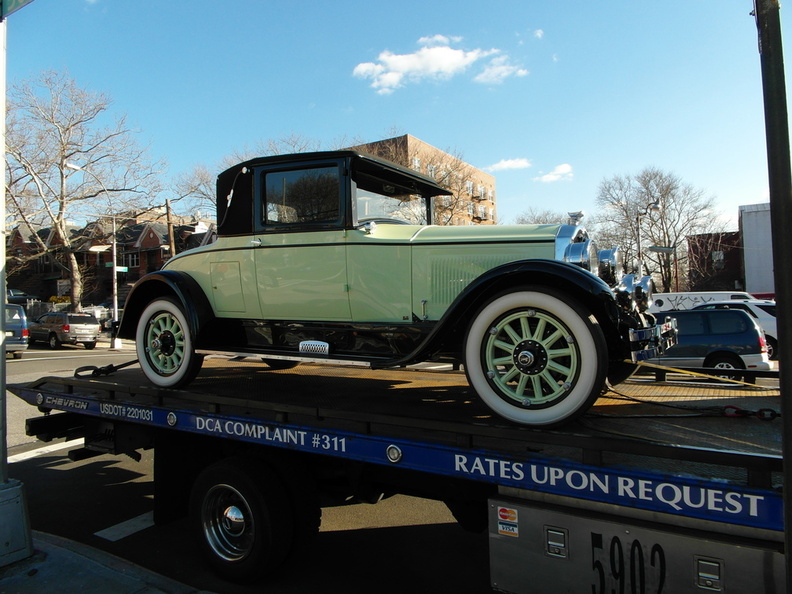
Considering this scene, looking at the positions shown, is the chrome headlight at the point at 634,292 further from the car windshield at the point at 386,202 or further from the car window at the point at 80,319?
the car window at the point at 80,319

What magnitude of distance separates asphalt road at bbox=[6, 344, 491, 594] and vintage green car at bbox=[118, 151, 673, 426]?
1234 mm

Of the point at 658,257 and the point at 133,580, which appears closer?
the point at 133,580

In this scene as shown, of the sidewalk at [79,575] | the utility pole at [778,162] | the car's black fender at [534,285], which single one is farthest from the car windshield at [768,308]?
the sidewalk at [79,575]

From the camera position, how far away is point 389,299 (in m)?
3.54

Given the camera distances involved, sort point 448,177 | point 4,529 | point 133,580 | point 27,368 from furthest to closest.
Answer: point 448,177, point 27,368, point 4,529, point 133,580

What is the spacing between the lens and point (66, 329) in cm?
2089

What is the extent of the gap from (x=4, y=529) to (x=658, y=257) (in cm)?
3901

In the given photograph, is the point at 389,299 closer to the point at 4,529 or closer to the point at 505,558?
the point at 505,558

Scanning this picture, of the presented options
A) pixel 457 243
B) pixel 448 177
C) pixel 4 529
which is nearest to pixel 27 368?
pixel 4 529

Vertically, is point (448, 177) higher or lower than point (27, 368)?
higher

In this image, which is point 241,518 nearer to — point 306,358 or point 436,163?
point 306,358

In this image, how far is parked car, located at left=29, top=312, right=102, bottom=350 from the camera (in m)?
20.9

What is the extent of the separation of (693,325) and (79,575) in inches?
424

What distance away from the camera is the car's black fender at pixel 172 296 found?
404cm
